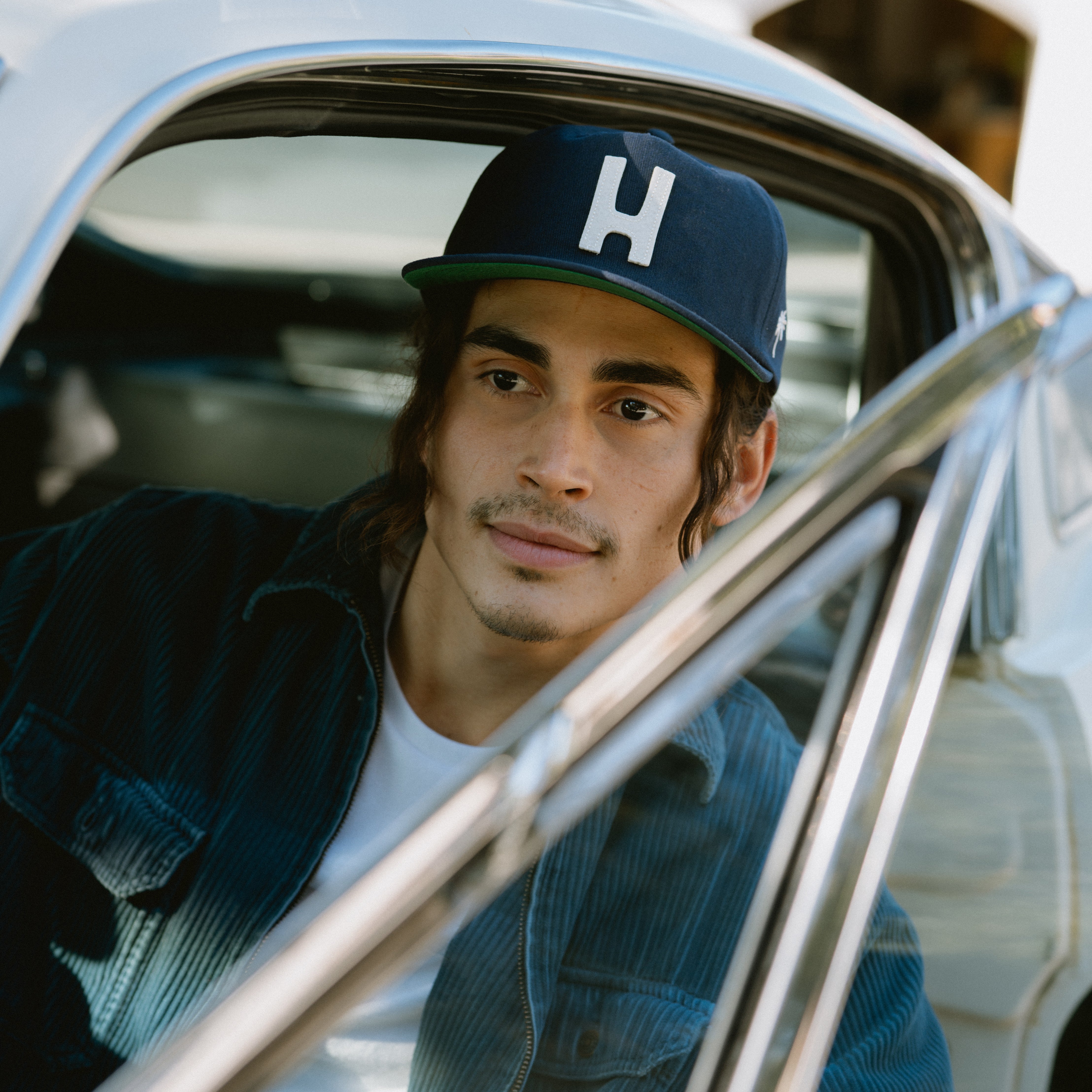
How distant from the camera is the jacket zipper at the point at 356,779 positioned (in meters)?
1.39

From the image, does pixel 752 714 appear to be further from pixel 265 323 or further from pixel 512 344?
pixel 265 323

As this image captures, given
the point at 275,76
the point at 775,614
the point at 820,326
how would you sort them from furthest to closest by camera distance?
the point at 820,326
the point at 275,76
the point at 775,614

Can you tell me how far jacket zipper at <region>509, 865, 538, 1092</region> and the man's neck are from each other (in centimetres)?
65

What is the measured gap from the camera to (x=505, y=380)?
5.33 feet

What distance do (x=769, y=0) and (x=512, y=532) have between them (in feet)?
19.4

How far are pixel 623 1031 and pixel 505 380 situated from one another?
0.92 meters

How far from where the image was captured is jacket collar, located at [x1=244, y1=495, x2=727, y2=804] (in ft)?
5.34

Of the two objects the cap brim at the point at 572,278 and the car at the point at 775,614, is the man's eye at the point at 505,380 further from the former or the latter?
the car at the point at 775,614

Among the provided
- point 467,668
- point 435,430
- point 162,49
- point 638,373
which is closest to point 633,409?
point 638,373

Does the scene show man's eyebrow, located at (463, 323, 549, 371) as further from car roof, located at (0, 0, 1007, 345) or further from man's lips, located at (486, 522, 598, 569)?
car roof, located at (0, 0, 1007, 345)

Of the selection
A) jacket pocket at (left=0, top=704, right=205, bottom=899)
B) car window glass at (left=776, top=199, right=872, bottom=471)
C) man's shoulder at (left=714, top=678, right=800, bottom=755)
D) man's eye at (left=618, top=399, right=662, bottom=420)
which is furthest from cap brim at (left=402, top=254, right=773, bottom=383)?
jacket pocket at (left=0, top=704, right=205, bottom=899)

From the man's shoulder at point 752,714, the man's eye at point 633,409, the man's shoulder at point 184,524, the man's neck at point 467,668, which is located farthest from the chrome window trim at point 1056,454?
the man's shoulder at point 184,524

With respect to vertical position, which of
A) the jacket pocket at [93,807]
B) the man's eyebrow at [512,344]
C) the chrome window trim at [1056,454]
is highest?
the man's eyebrow at [512,344]

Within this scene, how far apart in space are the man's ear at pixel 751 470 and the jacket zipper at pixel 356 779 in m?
0.52
